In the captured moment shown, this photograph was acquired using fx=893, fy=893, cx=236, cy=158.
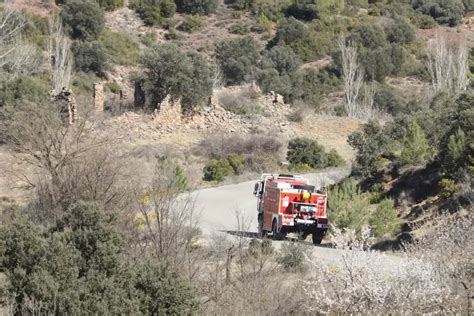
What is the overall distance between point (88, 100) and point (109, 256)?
105ft

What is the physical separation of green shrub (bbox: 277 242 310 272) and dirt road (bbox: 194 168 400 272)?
8.24ft

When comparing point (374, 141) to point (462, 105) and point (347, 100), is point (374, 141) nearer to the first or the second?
point (462, 105)

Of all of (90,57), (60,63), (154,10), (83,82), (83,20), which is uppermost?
(154,10)

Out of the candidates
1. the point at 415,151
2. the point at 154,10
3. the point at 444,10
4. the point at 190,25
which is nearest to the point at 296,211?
the point at 415,151

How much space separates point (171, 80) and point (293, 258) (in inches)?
1102

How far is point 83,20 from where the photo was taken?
219ft

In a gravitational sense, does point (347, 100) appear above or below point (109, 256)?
below

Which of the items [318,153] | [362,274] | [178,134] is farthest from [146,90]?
[362,274]

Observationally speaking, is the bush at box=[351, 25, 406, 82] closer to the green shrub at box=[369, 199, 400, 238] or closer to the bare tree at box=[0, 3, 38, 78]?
the bare tree at box=[0, 3, 38, 78]

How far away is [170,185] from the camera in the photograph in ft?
57.9

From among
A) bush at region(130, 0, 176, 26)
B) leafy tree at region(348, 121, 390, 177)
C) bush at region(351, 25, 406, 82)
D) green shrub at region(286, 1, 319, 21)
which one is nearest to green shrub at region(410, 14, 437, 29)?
bush at region(351, 25, 406, 82)

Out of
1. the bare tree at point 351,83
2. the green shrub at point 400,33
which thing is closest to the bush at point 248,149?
the bare tree at point 351,83

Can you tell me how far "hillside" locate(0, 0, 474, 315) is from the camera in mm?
12062

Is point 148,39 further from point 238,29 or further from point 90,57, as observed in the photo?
point 90,57
